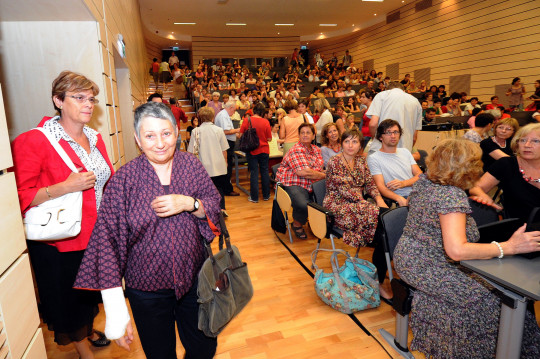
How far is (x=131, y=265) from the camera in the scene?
4.54 feet

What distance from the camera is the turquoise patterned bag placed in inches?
104

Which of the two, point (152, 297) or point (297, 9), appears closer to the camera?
point (152, 297)

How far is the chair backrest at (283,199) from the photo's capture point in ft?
12.4

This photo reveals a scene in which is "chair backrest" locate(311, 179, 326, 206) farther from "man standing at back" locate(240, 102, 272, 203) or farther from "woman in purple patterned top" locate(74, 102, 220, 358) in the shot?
"woman in purple patterned top" locate(74, 102, 220, 358)

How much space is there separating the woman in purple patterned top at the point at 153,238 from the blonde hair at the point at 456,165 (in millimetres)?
1277

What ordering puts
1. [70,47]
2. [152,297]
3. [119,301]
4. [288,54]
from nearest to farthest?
[119,301]
[152,297]
[70,47]
[288,54]

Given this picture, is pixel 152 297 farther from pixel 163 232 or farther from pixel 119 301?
pixel 163 232

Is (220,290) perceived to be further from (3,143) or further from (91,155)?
(91,155)

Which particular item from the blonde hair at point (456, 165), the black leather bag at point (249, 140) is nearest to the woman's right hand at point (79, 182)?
the blonde hair at point (456, 165)

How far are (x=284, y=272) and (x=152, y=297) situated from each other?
2123mm

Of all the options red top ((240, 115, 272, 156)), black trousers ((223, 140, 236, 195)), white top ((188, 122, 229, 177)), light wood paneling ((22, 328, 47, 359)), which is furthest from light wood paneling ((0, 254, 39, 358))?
black trousers ((223, 140, 236, 195))

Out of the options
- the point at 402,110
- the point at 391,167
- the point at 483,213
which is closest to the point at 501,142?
the point at 402,110

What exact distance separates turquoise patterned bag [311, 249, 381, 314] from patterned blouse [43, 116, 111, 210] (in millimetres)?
1750

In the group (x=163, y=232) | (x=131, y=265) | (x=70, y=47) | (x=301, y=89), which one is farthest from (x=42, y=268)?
(x=301, y=89)
